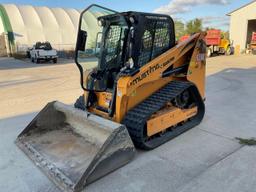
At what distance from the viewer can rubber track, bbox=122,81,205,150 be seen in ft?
11.3

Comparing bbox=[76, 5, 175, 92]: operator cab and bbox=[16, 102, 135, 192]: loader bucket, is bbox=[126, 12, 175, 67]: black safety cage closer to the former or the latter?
bbox=[76, 5, 175, 92]: operator cab

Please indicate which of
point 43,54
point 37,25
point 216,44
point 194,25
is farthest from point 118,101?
point 194,25

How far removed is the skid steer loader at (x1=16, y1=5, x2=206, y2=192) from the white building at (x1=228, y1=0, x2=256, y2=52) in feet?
68.8

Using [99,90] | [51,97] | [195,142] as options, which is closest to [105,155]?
[99,90]

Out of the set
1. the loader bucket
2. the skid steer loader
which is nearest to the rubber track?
the skid steer loader

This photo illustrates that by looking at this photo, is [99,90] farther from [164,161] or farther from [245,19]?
[245,19]

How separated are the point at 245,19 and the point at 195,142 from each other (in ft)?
74.0

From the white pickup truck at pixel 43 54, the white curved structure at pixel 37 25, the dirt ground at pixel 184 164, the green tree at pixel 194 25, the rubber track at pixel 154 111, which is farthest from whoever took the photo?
the green tree at pixel 194 25

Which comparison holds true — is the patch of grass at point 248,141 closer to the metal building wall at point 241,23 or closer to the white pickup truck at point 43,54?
the white pickup truck at point 43,54

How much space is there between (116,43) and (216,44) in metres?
19.0

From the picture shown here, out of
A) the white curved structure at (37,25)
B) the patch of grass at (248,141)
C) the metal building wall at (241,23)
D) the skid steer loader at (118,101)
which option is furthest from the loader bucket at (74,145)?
the white curved structure at (37,25)

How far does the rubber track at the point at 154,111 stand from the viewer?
11.3 feet

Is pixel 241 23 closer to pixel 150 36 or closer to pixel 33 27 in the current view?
pixel 150 36

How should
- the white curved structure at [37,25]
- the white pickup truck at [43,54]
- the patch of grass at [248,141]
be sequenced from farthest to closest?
the white curved structure at [37,25]
the white pickup truck at [43,54]
the patch of grass at [248,141]
